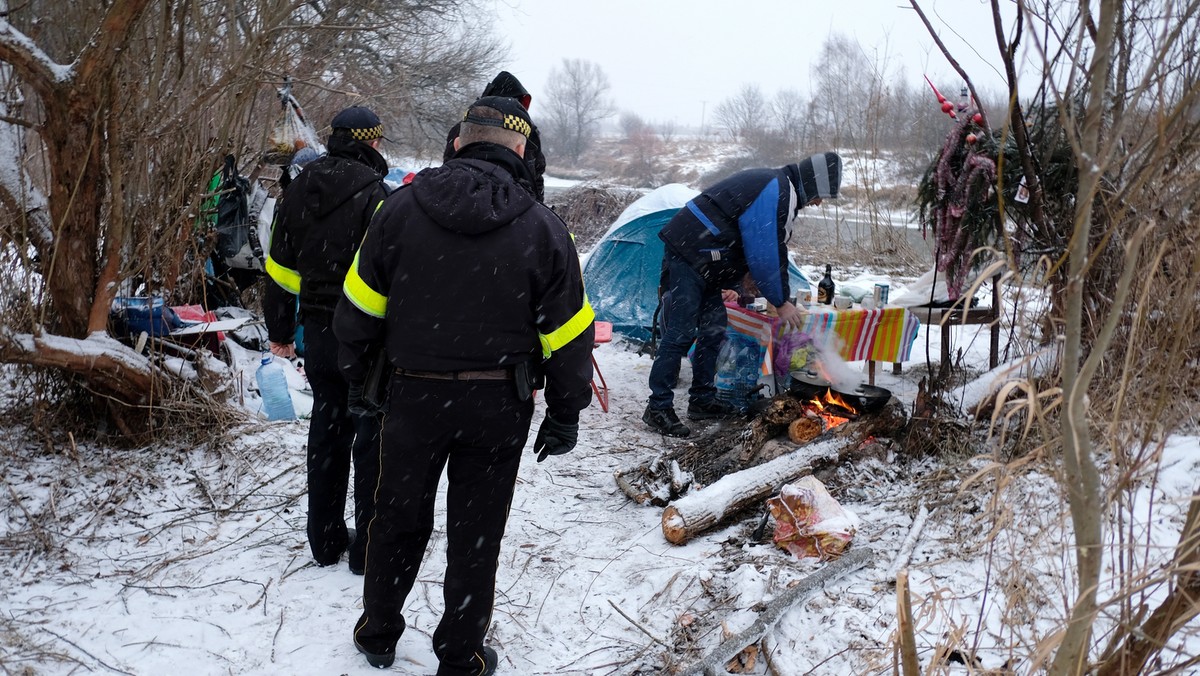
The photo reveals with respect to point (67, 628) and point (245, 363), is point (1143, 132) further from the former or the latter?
point (245, 363)

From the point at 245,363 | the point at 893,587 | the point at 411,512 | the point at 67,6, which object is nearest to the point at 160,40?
the point at 67,6

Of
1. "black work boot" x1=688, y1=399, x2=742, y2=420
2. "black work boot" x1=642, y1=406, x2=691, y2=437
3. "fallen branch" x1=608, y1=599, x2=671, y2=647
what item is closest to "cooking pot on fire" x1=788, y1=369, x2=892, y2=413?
"black work boot" x1=688, y1=399, x2=742, y2=420

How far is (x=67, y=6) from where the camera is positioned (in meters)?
4.95

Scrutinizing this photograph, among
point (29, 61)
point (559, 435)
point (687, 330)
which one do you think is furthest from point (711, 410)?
point (29, 61)

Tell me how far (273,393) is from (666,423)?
2725 millimetres

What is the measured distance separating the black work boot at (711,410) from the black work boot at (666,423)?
8.1 inches

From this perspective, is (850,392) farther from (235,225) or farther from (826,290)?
(235,225)

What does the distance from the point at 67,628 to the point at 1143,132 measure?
396cm

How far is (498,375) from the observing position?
2.69m

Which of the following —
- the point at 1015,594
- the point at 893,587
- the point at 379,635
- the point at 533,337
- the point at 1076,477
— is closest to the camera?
the point at 1076,477

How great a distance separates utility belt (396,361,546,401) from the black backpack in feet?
12.1

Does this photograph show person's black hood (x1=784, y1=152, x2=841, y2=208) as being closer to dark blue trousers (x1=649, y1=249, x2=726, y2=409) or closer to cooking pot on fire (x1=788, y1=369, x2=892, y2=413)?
dark blue trousers (x1=649, y1=249, x2=726, y2=409)

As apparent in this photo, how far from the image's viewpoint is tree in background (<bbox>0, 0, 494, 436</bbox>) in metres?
4.21

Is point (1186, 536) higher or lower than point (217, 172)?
lower
